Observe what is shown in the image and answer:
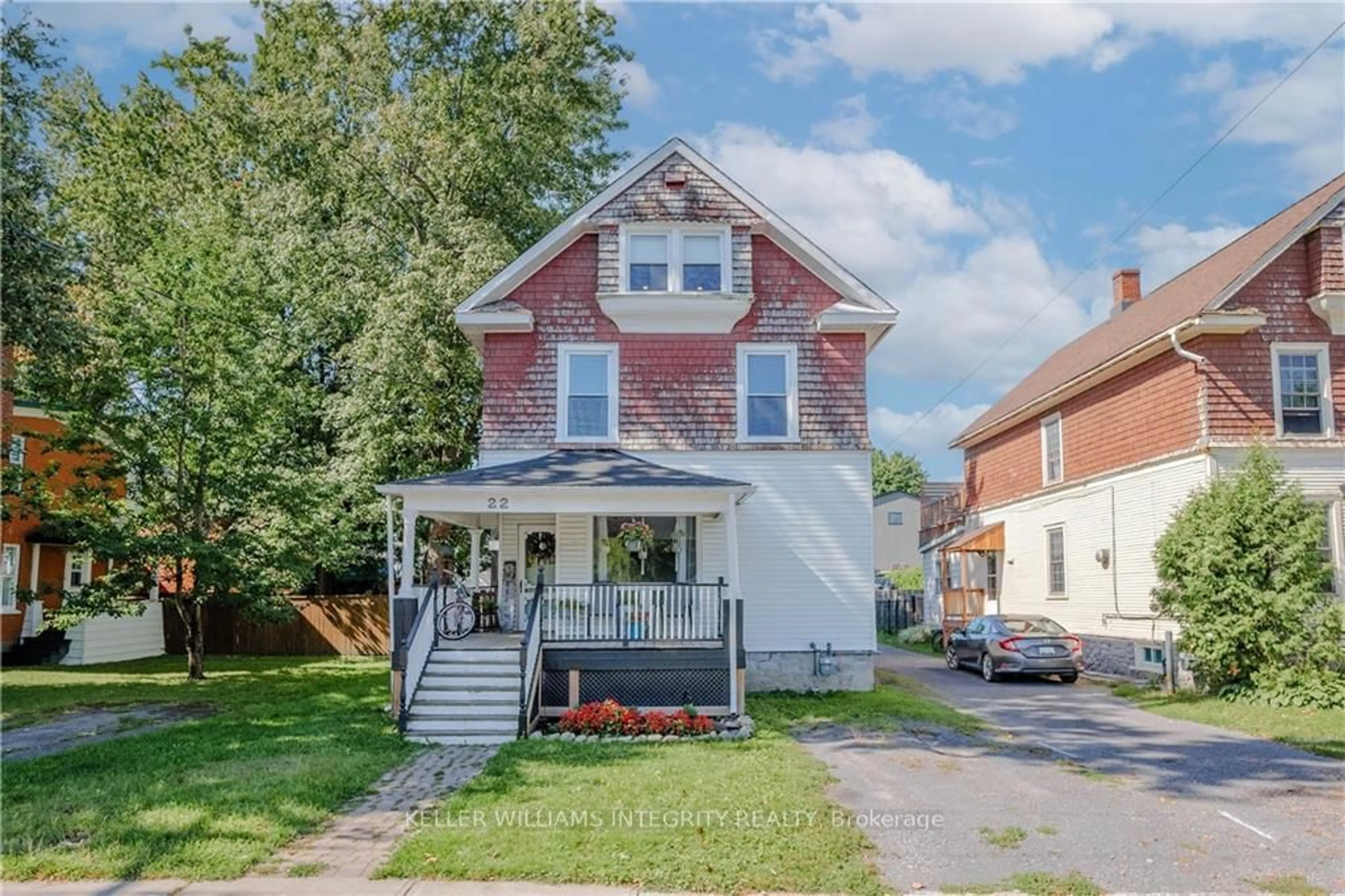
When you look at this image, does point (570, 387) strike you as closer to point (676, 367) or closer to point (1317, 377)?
point (676, 367)

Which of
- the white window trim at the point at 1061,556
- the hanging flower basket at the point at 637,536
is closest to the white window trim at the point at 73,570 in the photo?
the hanging flower basket at the point at 637,536

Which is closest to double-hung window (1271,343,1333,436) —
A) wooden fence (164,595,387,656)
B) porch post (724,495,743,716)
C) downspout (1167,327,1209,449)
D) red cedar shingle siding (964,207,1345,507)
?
red cedar shingle siding (964,207,1345,507)

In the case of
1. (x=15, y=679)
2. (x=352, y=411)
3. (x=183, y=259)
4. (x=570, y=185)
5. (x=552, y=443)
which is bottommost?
(x=15, y=679)

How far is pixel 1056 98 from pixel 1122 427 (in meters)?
7.53

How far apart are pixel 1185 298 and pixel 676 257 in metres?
10.6

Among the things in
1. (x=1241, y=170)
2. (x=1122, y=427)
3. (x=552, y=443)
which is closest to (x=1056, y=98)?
(x=1241, y=170)

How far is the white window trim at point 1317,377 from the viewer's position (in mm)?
16969

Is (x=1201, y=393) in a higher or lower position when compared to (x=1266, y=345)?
lower

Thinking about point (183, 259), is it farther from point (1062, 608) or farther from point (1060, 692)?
point (1062, 608)

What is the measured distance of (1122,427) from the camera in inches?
775

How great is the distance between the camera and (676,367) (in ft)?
56.0

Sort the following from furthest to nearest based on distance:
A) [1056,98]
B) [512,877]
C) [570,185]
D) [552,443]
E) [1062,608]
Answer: [570,185], [1062,608], [552,443], [1056,98], [512,877]

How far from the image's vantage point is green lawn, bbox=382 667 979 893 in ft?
21.5

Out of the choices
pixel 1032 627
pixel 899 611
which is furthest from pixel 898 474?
pixel 1032 627
